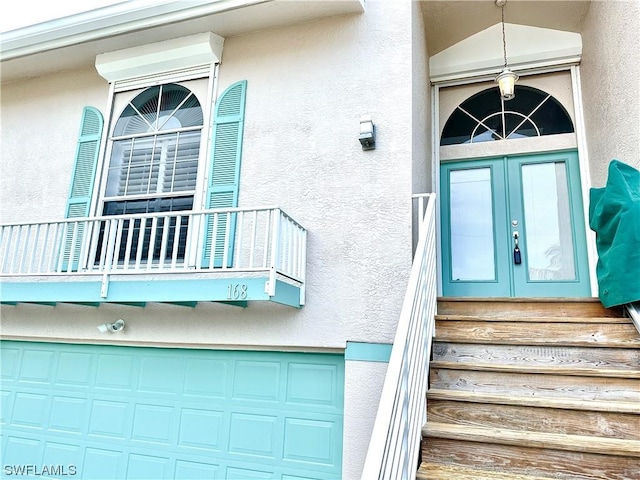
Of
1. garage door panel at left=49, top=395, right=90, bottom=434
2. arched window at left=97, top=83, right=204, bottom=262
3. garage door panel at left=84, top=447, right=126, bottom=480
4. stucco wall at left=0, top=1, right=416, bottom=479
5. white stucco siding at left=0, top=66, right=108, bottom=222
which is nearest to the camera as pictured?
stucco wall at left=0, top=1, right=416, bottom=479

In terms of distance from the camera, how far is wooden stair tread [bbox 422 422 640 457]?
1.95 m

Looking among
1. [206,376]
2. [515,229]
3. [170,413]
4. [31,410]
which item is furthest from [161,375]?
[515,229]

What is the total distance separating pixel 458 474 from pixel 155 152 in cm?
415

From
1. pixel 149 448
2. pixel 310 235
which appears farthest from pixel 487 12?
pixel 149 448

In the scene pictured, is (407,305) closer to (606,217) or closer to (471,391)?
(471,391)

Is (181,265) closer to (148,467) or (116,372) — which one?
(116,372)

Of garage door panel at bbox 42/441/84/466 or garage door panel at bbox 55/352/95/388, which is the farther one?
garage door panel at bbox 55/352/95/388

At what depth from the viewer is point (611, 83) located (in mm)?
3641

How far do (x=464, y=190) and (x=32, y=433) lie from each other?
17.7ft

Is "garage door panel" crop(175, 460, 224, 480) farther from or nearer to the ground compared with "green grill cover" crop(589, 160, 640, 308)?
nearer to the ground

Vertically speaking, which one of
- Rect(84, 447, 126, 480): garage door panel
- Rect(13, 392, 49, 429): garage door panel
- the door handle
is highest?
the door handle

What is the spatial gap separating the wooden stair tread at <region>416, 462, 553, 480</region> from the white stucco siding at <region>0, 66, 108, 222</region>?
4.55 metres

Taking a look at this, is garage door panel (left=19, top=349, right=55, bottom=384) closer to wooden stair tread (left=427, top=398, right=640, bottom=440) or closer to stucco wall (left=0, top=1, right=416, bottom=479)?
stucco wall (left=0, top=1, right=416, bottom=479)

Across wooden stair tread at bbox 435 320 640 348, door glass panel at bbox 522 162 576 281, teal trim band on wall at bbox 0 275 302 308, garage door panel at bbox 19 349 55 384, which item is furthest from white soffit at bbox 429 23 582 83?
garage door panel at bbox 19 349 55 384
